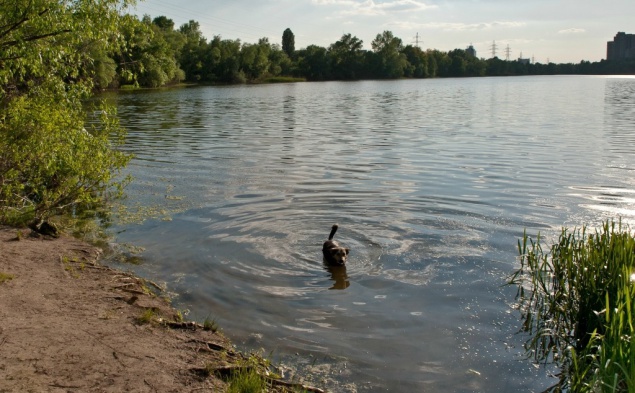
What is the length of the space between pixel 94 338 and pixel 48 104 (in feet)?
20.2

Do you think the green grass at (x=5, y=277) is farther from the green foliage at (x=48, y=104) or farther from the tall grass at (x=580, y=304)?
the tall grass at (x=580, y=304)

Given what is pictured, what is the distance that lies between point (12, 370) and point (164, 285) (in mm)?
3875

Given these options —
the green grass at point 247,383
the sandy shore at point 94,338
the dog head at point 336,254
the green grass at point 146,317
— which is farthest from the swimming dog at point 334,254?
the green grass at point 247,383

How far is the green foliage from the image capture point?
9.77 m

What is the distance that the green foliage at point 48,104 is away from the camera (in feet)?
32.0

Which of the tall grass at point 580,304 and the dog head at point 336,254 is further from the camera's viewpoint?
the dog head at point 336,254

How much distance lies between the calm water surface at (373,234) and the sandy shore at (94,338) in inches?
31.5

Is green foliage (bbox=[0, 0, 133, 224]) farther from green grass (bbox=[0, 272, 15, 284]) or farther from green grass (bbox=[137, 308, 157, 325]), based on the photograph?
green grass (bbox=[137, 308, 157, 325])

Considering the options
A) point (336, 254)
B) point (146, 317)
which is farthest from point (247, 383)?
point (336, 254)

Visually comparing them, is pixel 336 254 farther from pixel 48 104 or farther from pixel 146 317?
pixel 48 104

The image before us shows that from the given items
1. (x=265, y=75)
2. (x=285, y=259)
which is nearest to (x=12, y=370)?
(x=285, y=259)

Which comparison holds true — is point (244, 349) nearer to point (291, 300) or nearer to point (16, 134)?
point (291, 300)

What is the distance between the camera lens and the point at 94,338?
6.25m

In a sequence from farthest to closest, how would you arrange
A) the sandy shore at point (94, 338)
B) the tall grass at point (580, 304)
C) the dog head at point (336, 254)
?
the dog head at point (336, 254), the tall grass at point (580, 304), the sandy shore at point (94, 338)
